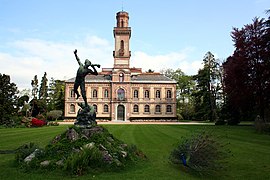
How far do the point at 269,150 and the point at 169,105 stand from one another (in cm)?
4217

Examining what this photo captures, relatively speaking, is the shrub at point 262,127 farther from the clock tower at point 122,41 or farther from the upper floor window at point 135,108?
the clock tower at point 122,41

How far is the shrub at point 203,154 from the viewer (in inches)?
321

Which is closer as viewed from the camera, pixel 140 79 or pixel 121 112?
pixel 121 112

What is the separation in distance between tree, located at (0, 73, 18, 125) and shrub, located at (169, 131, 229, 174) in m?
30.0

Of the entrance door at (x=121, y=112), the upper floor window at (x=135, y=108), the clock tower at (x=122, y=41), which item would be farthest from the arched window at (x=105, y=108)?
the clock tower at (x=122, y=41)

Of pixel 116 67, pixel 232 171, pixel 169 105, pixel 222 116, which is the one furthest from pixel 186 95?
pixel 232 171

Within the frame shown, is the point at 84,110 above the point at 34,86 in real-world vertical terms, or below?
below

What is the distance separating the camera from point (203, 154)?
817cm

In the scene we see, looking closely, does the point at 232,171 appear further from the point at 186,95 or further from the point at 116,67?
the point at 186,95

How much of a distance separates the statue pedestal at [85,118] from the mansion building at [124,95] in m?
41.0

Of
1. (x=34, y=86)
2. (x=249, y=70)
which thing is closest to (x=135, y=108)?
(x=34, y=86)

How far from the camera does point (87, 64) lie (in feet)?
38.4

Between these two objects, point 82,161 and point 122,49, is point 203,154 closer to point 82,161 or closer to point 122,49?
point 82,161

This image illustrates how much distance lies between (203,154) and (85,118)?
542cm
